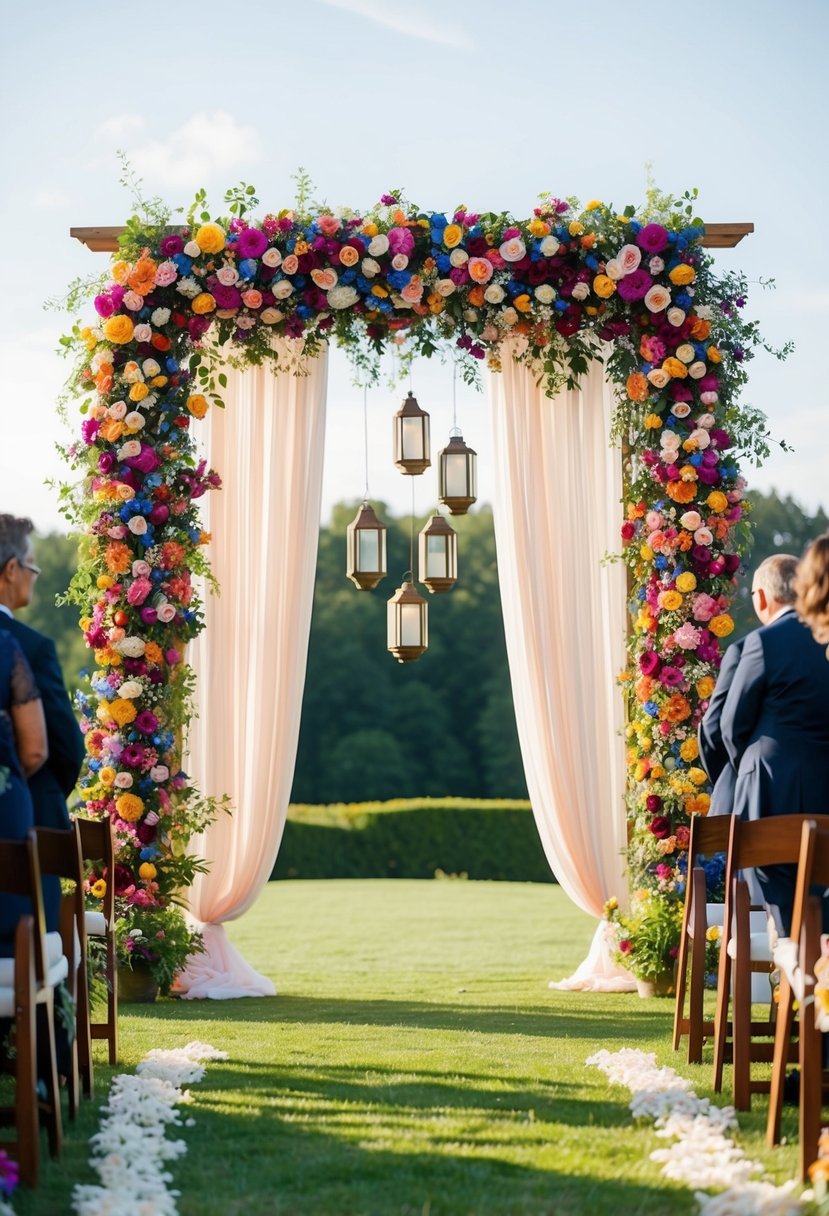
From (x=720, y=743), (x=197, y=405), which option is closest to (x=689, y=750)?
(x=720, y=743)

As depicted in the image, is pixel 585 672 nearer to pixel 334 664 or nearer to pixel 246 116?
pixel 246 116

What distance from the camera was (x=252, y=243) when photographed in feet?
24.7

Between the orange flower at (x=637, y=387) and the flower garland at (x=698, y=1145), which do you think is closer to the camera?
the flower garland at (x=698, y=1145)

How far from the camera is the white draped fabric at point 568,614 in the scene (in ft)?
26.3

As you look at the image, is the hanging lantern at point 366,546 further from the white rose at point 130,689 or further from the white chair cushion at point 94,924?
the white chair cushion at point 94,924

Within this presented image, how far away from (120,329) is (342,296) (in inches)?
44.7

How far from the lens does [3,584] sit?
425 cm

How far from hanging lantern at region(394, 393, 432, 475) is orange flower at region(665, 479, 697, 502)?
4.25 feet

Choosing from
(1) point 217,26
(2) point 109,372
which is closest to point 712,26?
(1) point 217,26

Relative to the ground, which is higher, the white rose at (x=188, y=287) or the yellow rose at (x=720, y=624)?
the white rose at (x=188, y=287)

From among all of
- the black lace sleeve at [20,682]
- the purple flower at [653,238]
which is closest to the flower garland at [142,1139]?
the black lace sleeve at [20,682]

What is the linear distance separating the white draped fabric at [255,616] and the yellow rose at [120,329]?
83 centimetres

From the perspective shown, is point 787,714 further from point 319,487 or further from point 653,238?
point 319,487

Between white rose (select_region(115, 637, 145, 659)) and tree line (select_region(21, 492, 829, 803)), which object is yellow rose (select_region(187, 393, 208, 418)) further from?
tree line (select_region(21, 492, 829, 803))
